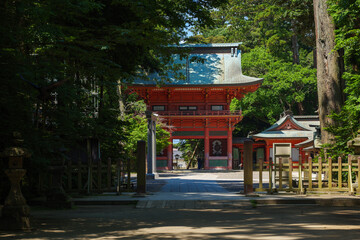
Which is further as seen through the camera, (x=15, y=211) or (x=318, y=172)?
(x=318, y=172)

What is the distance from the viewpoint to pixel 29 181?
11789 mm

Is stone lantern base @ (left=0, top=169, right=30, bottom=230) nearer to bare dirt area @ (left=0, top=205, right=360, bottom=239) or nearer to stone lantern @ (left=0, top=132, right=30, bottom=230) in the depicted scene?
stone lantern @ (left=0, top=132, right=30, bottom=230)

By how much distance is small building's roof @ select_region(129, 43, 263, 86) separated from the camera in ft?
131

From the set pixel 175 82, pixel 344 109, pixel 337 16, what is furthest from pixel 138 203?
pixel 175 82

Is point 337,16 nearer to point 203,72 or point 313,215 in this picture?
point 313,215

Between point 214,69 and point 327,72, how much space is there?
2575cm

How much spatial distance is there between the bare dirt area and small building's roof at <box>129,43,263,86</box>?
96.9 feet

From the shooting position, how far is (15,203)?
7660 millimetres

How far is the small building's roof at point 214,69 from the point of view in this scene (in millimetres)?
40062

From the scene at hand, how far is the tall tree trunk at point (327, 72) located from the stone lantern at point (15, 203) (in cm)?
1132

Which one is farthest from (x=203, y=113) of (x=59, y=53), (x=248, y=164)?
(x=59, y=53)

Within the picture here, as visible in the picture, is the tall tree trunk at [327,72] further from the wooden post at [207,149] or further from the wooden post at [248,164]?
the wooden post at [207,149]

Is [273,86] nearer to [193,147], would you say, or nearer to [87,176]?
[193,147]

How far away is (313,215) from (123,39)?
17.1 feet
